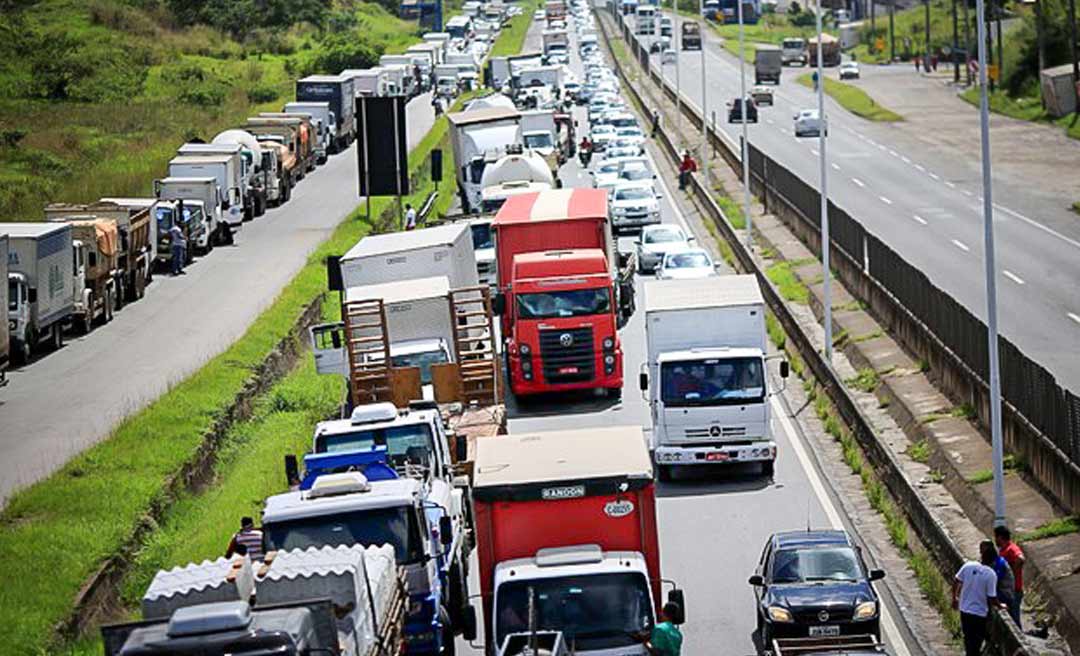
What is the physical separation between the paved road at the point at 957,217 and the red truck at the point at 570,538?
1757cm

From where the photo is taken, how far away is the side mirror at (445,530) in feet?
79.7

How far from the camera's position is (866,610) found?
75.9 ft

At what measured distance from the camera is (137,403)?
4147 centimetres

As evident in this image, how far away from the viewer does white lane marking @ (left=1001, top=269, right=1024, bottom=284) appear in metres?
53.7

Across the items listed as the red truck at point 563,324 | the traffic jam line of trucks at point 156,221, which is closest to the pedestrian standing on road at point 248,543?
the red truck at point 563,324

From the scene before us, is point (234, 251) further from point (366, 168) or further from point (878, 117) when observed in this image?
point (878, 117)

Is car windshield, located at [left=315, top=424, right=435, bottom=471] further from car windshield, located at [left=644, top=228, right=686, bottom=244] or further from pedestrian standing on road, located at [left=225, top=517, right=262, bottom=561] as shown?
car windshield, located at [left=644, top=228, right=686, bottom=244]

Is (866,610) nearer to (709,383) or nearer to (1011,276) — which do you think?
(709,383)

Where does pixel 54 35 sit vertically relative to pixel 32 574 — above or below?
above

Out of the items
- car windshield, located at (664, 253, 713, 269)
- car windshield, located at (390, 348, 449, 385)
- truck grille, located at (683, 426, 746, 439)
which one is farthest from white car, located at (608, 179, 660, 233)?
truck grille, located at (683, 426, 746, 439)

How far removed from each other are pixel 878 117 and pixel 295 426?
8028cm

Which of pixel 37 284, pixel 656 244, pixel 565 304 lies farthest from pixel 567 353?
pixel 656 244

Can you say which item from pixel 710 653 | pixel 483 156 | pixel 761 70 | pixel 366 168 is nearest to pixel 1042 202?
pixel 483 156

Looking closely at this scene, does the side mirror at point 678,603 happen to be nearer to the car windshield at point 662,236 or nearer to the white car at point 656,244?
the white car at point 656,244
